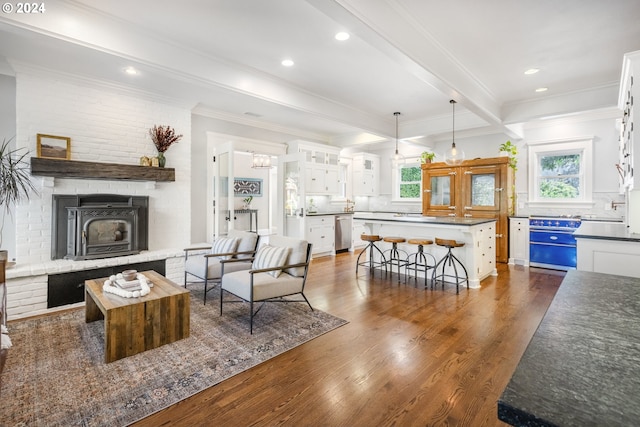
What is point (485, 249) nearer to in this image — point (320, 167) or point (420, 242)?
point (420, 242)

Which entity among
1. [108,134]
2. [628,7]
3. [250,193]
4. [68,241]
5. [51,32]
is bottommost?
[68,241]

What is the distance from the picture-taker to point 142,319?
2607 mm

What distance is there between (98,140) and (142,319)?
2.90 m

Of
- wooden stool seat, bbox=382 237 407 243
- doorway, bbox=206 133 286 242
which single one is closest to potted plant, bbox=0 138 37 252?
doorway, bbox=206 133 286 242

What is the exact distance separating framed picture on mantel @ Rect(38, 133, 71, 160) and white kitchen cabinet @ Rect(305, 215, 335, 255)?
163 inches

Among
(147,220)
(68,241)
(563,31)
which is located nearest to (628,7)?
(563,31)

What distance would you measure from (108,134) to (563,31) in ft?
18.2

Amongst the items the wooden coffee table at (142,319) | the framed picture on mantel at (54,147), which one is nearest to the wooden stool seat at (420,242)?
the wooden coffee table at (142,319)

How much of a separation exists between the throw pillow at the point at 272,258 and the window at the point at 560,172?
568 centimetres

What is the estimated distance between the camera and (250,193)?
305 inches

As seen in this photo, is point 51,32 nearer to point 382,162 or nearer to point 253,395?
point 253,395

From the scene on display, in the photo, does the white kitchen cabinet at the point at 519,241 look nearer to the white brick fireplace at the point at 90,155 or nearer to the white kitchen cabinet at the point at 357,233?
the white kitchen cabinet at the point at 357,233

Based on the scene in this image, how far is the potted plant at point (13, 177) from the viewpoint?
3496mm

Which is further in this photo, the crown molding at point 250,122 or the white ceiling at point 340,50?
the crown molding at point 250,122
